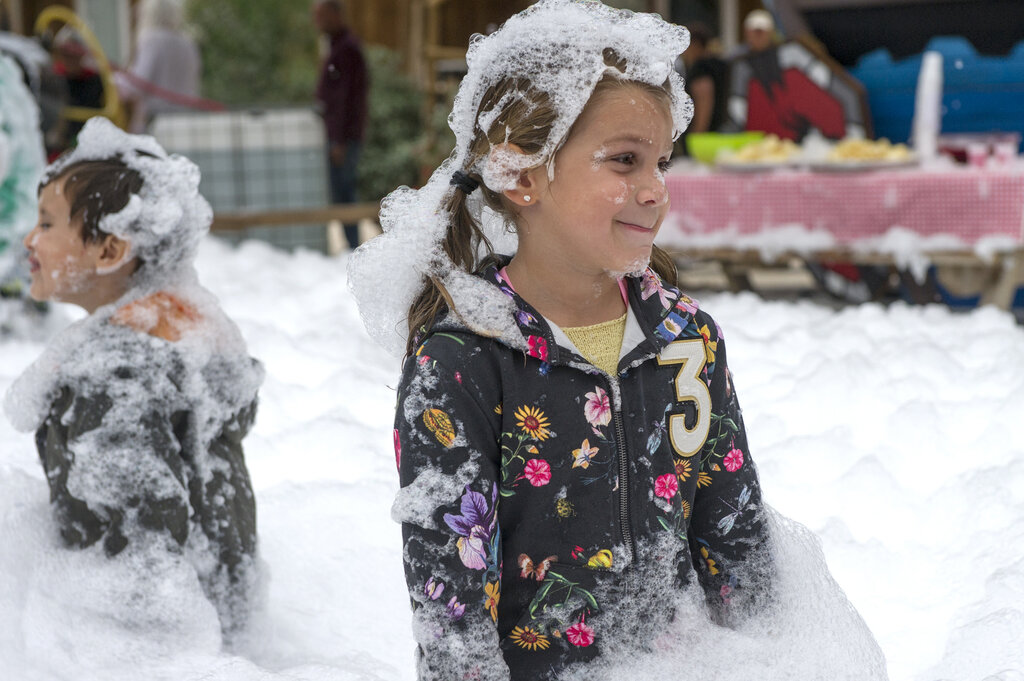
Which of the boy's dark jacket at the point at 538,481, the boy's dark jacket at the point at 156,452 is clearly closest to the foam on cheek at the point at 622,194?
the boy's dark jacket at the point at 538,481

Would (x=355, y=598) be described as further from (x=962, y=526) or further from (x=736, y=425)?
(x=962, y=526)

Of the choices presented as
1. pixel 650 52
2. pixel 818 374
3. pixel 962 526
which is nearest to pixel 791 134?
pixel 818 374

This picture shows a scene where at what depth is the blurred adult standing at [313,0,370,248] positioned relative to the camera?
648 centimetres

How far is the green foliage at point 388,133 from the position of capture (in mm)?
9586

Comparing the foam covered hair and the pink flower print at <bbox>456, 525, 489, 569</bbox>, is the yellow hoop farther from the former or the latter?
the pink flower print at <bbox>456, 525, 489, 569</bbox>

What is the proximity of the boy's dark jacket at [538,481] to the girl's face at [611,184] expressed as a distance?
101 millimetres

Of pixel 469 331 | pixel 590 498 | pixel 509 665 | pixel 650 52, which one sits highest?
pixel 650 52

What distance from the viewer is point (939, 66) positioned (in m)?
5.05

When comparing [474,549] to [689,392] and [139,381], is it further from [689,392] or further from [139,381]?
[139,381]

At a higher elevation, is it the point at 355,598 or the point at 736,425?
the point at 736,425

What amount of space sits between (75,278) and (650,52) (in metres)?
1.10

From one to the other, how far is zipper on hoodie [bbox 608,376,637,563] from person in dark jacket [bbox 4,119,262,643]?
81cm

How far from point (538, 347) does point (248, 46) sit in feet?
34.3

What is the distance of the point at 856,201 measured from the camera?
462 cm
